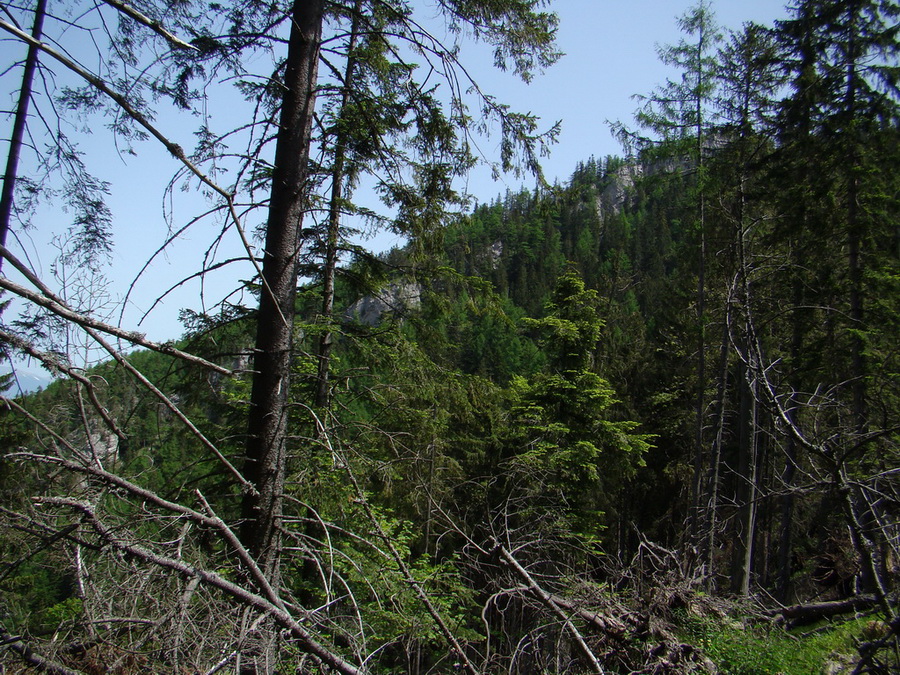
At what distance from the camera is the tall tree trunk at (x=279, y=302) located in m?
2.96

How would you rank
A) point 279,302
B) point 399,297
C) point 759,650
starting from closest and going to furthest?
point 279,302 → point 759,650 → point 399,297

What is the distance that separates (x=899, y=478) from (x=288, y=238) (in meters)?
4.80

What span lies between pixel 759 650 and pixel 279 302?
436 cm

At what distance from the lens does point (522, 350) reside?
54.7 m

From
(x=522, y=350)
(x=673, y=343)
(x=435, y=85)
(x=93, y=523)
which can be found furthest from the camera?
(x=522, y=350)

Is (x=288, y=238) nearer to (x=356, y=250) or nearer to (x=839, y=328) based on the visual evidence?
(x=356, y=250)

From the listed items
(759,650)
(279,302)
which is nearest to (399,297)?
(279,302)

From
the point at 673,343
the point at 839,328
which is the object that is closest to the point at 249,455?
the point at 839,328

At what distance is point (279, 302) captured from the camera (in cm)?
311

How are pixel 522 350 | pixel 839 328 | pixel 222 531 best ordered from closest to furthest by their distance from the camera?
pixel 222 531 < pixel 839 328 < pixel 522 350

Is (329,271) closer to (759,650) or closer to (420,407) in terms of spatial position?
(420,407)

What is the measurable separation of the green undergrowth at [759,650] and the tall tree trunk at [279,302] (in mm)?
2727

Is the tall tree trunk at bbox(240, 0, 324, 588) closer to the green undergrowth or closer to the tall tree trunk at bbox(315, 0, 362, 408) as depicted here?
the green undergrowth

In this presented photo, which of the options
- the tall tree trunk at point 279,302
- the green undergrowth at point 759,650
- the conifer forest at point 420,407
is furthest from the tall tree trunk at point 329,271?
the green undergrowth at point 759,650
